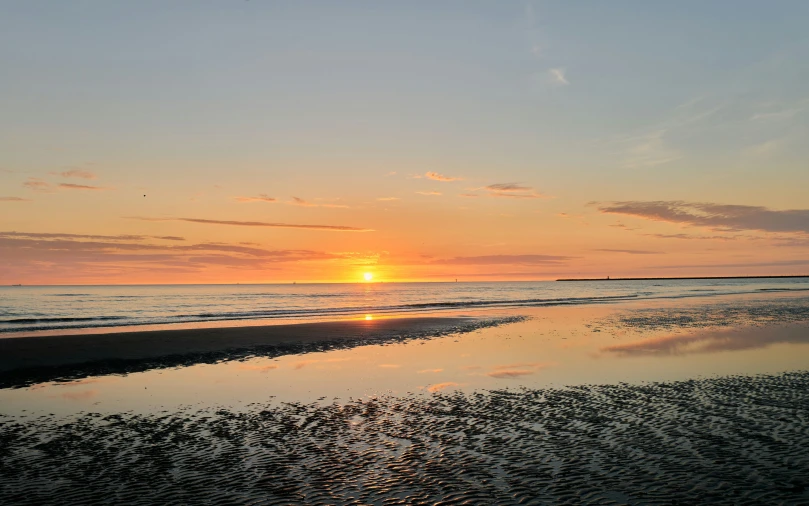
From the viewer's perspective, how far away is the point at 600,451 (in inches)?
476

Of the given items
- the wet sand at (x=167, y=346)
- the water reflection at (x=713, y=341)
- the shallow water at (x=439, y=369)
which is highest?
the wet sand at (x=167, y=346)

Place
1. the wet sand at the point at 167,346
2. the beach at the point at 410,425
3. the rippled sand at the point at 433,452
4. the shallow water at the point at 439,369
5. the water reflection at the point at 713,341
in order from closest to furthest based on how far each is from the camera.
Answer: the rippled sand at the point at 433,452 → the beach at the point at 410,425 → the shallow water at the point at 439,369 → the wet sand at the point at 167,346 → the water reflection at the point at 713,341

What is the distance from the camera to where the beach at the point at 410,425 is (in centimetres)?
1002

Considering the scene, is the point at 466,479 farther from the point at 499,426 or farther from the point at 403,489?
the point at 499,426

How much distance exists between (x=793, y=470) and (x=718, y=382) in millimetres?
10102

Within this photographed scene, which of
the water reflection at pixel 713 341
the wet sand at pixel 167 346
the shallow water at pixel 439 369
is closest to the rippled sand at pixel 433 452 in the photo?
the shallow water at pixel 439 369

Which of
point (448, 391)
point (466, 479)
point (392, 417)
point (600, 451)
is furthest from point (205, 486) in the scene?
point (448, 391)

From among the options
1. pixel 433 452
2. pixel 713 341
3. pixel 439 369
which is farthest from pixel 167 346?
pixel 713 341

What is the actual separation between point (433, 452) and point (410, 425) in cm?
240

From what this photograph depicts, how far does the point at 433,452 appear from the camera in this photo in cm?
1213

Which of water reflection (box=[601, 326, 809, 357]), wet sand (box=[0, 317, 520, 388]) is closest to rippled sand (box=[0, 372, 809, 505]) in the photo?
wet sand (box=[0, 317, 520, 388])

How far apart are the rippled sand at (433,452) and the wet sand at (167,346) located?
32.2ft

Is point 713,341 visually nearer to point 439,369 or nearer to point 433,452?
point 439,369

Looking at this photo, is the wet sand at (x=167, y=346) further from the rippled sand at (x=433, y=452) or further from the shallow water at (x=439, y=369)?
the rippled sand at (x=433, y=452)
